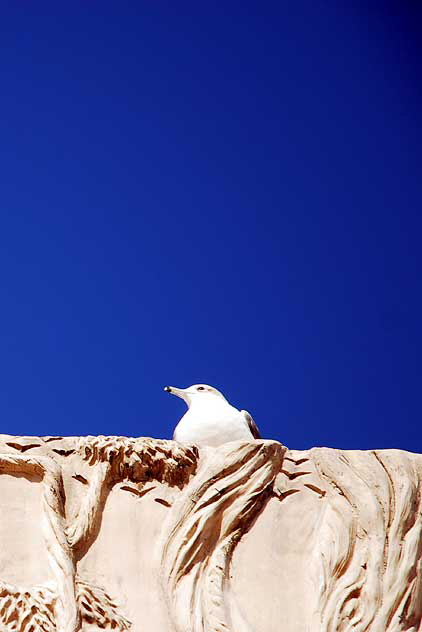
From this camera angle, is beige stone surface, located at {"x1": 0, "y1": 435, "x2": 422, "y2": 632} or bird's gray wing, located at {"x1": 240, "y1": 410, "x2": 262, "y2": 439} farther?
bird's gray wing, located at {"x1": 240, "y1": 410, "x2": 262, "y2": 439}

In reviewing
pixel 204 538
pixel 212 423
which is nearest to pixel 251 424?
pixel 212 423

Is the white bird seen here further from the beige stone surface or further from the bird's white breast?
the beige stone surface

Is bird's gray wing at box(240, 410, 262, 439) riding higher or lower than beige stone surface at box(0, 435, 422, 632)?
higher

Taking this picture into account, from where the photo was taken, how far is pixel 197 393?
235 inches

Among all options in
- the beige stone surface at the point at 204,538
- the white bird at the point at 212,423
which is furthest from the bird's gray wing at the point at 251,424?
the beige stone surface at the point at 204,538

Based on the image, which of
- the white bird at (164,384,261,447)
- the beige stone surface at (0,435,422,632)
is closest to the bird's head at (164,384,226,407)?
the white bird at (164,384,261,447)

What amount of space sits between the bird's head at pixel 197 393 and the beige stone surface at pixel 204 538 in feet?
1.89

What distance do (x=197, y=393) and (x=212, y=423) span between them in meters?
0.36

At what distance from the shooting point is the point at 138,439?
520 cm

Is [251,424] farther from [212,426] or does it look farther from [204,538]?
[204,538]

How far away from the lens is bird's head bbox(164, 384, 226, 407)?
19.3ft

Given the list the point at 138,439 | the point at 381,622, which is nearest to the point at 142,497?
the point at 138,439

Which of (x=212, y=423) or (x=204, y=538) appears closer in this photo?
(x=204, y=538)

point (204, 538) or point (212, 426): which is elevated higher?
point (212, 426)
